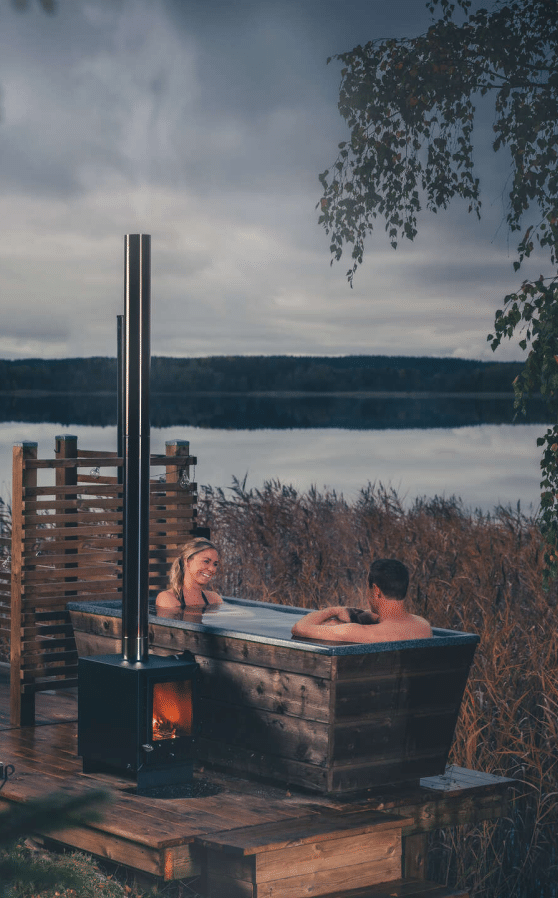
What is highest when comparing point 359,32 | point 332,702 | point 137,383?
point 359,32

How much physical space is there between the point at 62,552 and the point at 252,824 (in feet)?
10.4

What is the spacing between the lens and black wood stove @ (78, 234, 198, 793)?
5.43 m

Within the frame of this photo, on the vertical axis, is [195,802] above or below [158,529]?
below

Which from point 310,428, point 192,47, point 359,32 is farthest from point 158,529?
point 310,428

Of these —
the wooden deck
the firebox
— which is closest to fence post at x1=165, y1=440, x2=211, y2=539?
the wooden deck

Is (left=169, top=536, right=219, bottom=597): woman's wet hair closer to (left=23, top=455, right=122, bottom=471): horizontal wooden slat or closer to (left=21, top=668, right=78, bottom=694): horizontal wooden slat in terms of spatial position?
(left=23, top=455, right=122, bottom=471): horizontal wooden slat

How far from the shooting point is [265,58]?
26.1ft

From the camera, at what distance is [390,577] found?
5285mm

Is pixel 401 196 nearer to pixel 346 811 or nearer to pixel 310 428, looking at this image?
pixel 346 811

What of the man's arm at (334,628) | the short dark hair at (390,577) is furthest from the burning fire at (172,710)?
the short dark hair at (390,577)

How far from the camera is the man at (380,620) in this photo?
5258 mm

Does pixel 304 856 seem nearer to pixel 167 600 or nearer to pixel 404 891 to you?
pixel 404 891

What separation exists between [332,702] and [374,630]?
416 mm

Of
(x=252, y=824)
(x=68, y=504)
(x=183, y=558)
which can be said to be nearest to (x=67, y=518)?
(x=68, y=504)
